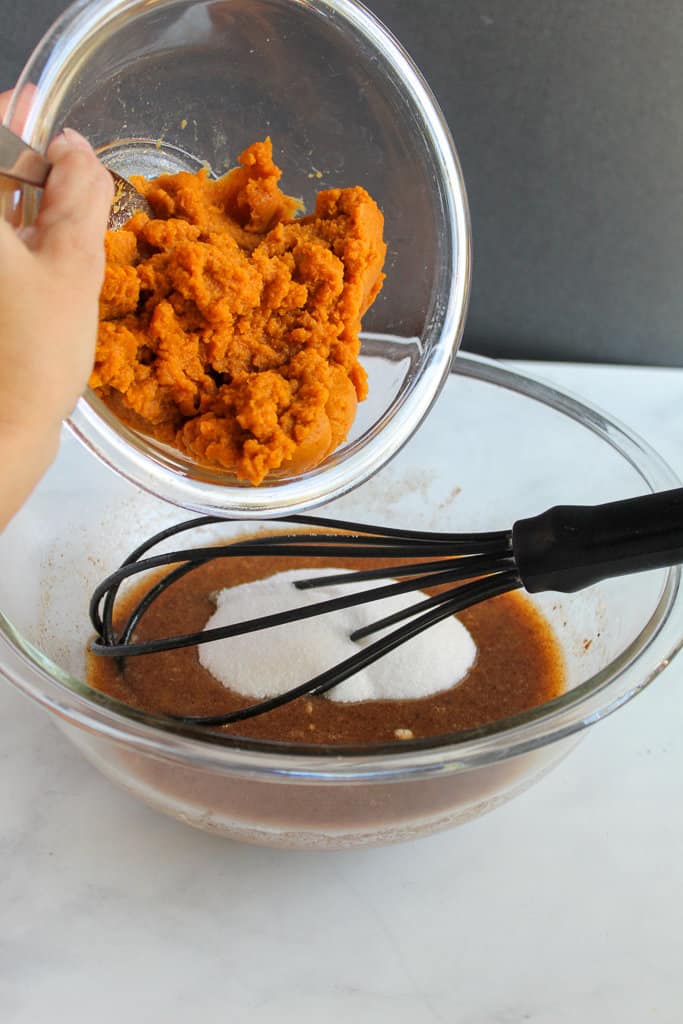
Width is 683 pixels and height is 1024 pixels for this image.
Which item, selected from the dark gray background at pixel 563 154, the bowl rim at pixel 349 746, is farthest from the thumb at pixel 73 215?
the dark gray background at pixel 563 154

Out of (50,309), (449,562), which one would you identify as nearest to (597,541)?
(449,562)

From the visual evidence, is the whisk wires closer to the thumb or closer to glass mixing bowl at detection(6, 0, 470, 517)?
glass mixing bowl at detection(6, 0, 470, 517)

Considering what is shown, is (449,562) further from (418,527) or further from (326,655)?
(418,527)

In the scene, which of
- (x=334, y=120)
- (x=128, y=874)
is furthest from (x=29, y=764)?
(x=334, y=120)

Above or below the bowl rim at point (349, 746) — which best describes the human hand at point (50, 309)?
above

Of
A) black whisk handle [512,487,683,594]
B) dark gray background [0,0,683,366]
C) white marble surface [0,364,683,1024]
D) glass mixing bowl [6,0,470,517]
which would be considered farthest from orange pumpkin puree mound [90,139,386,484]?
dark gray background [0,0,683,366]

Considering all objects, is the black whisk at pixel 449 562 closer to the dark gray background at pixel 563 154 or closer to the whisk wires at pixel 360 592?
the whisk wires at pixel 360 592

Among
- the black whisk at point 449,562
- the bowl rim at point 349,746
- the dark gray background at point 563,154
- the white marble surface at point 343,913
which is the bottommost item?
the white marble surface at point 343,913
